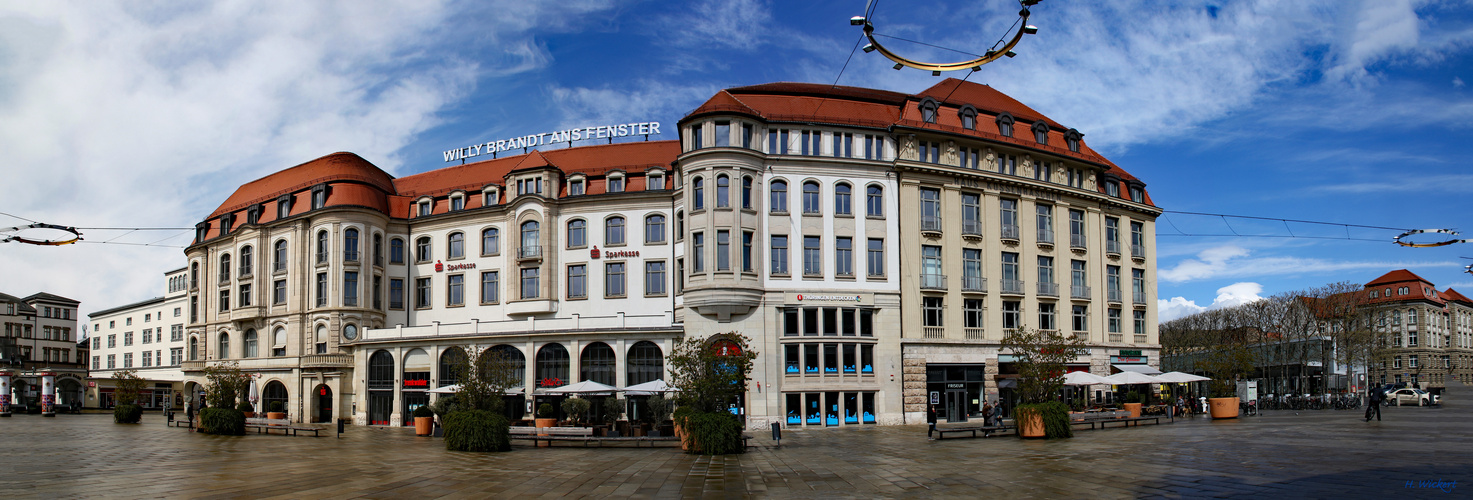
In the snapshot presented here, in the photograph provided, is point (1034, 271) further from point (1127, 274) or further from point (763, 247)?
point (763, 247)

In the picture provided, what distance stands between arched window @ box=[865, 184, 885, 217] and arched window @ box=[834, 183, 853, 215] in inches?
38.4

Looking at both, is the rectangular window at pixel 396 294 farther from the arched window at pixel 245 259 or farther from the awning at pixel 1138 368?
the awning at pixel 1138 368

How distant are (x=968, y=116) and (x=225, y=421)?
133 feet

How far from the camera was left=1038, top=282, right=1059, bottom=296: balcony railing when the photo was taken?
5334 cm

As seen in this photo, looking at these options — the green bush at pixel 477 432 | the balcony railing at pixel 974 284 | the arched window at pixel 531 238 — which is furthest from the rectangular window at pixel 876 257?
the green bush at pixel 477 432

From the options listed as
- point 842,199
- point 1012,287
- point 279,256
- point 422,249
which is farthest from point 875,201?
point 279,256

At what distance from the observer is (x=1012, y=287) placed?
52344 millimetres

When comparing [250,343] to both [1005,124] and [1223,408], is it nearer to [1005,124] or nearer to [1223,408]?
[1005,124]

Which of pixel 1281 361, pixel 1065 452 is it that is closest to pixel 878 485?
pixel 1065 452

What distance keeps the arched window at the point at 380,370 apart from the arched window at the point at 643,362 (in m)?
16.1

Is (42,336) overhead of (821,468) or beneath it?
overhead

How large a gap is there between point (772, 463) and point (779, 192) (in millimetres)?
24060

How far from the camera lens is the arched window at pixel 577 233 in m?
56.6

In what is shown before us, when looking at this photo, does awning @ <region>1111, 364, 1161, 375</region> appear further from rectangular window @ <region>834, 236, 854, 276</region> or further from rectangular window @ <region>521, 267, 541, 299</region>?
rectangular window @ <region>521, 267, 541, 299</region>
